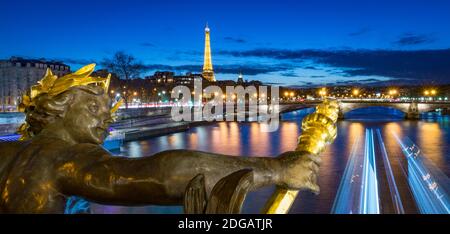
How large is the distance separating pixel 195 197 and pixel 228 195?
80 mm

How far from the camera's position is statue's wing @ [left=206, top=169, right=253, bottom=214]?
1.03 m

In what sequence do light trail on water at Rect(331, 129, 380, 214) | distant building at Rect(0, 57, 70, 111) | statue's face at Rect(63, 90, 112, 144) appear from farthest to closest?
distant building at Rect(0, 57, 70, 111) → light trail on water at Rect(331, 129, 380, 214) → statue's face at Rect(63, 90, 112, 144)

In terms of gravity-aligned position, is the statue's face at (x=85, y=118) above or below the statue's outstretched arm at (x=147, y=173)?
above

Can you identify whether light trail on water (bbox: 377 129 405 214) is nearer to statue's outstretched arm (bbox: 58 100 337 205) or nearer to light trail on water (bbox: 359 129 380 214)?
light trail on water (bbox: 359 129 380 214)

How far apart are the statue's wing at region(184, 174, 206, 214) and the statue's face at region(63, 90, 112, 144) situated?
54cm

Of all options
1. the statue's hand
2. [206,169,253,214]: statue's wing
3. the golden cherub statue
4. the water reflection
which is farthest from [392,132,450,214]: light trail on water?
[206,169,253,214]: statue's wing

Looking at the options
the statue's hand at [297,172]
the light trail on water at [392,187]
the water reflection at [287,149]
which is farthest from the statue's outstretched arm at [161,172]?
the light trail on water at [392,187]

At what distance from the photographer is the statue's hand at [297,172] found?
46.4 inches

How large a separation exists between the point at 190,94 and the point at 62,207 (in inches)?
3013

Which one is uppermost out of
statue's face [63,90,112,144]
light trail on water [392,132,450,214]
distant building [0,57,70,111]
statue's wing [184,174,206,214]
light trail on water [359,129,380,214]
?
distant building [0,57,70,111]

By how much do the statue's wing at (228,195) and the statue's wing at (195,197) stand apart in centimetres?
2

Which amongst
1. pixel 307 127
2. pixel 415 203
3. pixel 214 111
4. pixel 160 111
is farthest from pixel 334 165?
pixel 214 111

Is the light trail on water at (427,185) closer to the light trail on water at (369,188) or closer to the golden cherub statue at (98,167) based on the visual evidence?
the light trail on water at (369,188)
